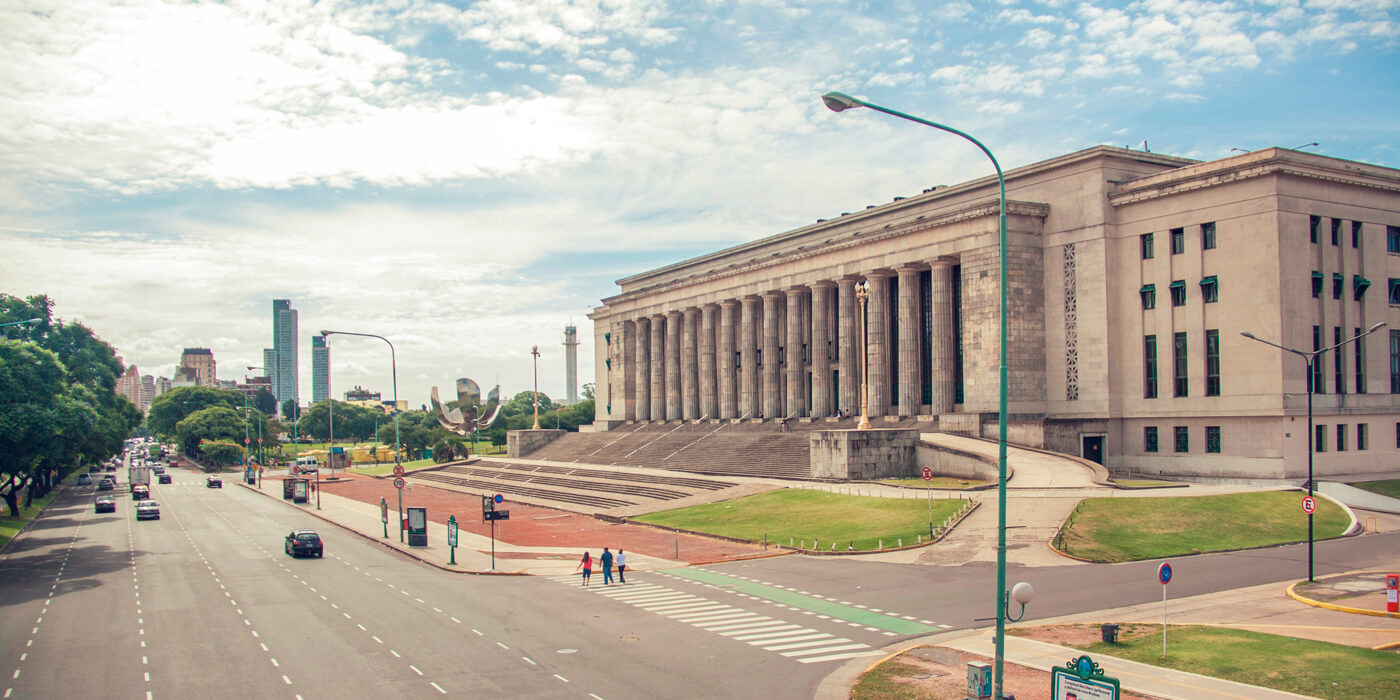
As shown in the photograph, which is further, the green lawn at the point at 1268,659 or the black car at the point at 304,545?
the black car at the point at 304,545

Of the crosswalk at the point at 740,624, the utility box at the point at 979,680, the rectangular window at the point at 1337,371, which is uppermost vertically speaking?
the rectangular window at the point at 1337,371

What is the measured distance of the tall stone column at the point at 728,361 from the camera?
93250 millimetres

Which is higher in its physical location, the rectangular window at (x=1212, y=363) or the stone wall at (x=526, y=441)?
the rectangular window at (x=1212, y=363)

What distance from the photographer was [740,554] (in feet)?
131

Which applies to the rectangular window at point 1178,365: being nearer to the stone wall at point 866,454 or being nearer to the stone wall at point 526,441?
the stone wall at point 866,454

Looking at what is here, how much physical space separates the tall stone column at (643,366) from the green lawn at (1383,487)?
7286 cm

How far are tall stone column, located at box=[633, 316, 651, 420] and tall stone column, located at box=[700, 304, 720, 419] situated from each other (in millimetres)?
13845

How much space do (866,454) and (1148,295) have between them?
2071 cm

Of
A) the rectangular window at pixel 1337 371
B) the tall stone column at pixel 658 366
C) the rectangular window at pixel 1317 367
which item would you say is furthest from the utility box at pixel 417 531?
the tall stone column at pixel 658 366

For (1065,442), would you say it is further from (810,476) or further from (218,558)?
(218,558)

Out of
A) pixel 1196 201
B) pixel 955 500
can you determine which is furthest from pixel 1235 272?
pixel 955 500

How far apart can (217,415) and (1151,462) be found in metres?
138

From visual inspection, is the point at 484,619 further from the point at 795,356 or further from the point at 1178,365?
the point at 795,356

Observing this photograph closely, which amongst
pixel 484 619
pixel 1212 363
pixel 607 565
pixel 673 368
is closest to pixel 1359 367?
pixel 1212 363
